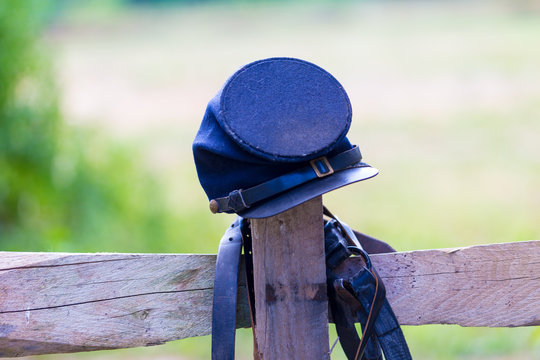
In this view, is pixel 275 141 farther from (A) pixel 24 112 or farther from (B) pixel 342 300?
(A) pixel 24 112

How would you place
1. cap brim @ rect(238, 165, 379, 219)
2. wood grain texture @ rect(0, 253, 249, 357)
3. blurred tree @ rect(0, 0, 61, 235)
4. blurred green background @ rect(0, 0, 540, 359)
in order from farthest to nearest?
1. blurred green background @ rect(0, 0, 540, 359)
2. blurred tree @ rect(0, 0, 61, 235)
3. wood grain texture @ rect(0, 253, 249, 357)
4. cap brim @ rect(238, 165, 379, 219)

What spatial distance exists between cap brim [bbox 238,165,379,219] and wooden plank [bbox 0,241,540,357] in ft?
0.76

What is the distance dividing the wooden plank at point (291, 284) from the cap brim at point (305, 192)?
0.06m

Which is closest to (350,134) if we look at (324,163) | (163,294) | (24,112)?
(24,112)

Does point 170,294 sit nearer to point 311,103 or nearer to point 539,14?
point 311,103

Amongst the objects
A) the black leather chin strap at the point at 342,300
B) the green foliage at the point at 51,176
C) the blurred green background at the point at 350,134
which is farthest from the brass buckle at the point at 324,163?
the green foliage at the point at 51,176

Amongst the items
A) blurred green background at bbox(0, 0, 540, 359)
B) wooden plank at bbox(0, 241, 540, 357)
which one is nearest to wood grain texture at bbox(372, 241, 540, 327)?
wooden plank at bbox(0, 241, 540, 357)

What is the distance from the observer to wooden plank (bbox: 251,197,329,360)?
1.30m

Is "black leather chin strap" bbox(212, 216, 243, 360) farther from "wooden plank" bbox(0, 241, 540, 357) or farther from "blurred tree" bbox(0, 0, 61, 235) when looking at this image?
"blurred tree" bbox(0, 0, 61, 235)

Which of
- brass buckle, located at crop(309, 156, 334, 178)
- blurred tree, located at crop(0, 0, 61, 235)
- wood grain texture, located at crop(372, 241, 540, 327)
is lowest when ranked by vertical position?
wood grain texture, located at crop(372, 241, 540, 327)

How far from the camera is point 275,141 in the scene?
1237 millimetres

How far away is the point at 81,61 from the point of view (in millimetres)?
18203

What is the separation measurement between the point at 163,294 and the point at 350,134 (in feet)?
28.5

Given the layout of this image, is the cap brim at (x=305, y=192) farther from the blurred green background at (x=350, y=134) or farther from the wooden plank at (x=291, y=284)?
the blurred green background at (x=350, y=134)
